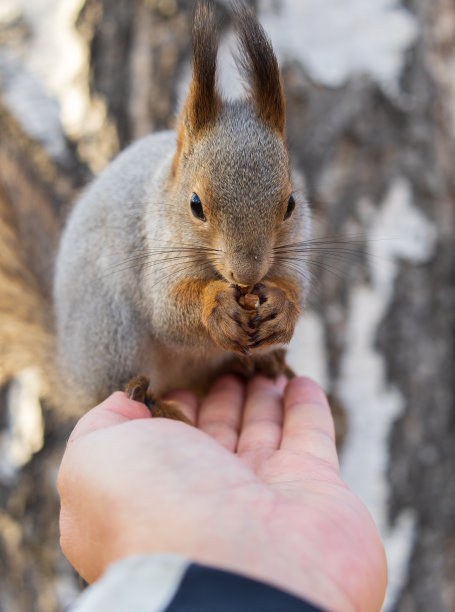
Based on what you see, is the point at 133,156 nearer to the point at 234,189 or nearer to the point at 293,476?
the point at 234,189

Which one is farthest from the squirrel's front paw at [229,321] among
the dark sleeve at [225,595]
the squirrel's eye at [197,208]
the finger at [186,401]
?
the dark sleeve at [225,595]

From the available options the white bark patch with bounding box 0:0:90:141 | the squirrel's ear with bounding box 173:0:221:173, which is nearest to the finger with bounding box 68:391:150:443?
the squirrel's ear with bounding box 173:0:221:173

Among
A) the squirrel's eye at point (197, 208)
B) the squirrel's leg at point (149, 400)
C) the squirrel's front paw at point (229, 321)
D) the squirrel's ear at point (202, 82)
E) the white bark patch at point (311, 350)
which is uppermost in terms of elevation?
the squirrel's ear at point (202, 82)

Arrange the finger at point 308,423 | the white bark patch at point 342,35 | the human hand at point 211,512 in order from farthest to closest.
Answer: the white bark patch at point 342,35, the finger at point 308,423, the human hand at point 211,512

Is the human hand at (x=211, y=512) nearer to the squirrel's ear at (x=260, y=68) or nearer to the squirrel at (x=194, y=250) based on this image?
the squirrel at (x=194, y=250)

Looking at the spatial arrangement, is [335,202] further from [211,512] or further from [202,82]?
[211,512]


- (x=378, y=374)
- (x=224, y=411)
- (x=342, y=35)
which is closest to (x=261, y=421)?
(x=224, y=411)
